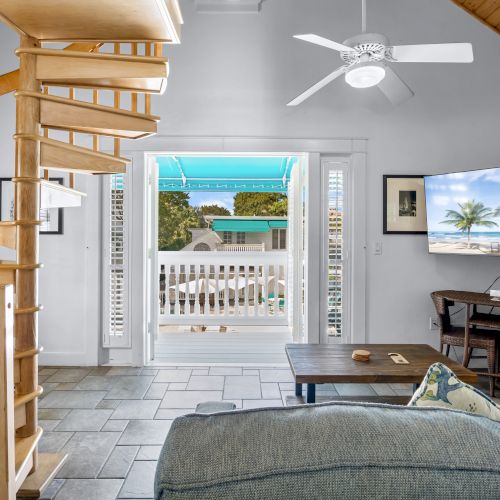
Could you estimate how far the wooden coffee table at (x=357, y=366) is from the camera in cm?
224

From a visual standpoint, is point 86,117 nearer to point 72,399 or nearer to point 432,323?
point 72,399

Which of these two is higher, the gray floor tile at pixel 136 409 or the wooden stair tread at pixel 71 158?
the wooden stair tread at pixel 71 158

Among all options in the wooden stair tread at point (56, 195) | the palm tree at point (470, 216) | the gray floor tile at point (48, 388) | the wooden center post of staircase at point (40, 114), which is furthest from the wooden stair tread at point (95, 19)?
the palm tree at point (470, 216)

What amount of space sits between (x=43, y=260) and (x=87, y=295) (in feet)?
1.88

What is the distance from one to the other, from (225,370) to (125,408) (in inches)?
42.1

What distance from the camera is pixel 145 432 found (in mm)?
2584

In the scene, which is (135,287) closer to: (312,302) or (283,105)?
(312,302)

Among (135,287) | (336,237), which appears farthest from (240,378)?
(336,237)

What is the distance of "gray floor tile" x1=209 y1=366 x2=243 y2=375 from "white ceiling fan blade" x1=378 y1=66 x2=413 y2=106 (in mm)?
2715

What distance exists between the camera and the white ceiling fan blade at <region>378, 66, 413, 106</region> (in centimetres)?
267

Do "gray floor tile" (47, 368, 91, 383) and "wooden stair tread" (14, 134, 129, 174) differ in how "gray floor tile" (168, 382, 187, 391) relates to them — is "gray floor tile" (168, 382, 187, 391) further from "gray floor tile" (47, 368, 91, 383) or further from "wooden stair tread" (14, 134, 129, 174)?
"wooden stair tread" (14, 134, 129, 174)

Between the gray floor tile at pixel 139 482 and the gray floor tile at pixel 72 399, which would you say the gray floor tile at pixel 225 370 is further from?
the gray floor tile at pixel 139 482

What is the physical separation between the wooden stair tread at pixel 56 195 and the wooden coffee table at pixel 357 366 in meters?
1.75

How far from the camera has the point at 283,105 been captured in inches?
151
